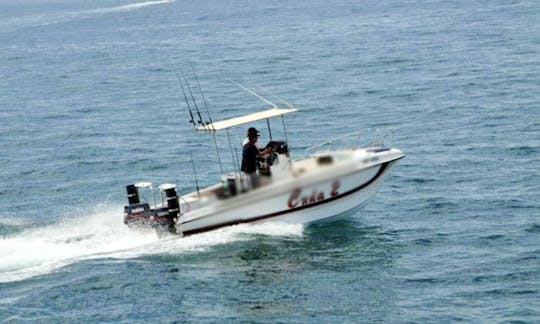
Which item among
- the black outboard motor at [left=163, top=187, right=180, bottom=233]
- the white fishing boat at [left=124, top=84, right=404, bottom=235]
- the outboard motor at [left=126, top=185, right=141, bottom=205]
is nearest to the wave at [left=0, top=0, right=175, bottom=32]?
the outboard motor at [left=126, top=185, right=141, bottom=205]

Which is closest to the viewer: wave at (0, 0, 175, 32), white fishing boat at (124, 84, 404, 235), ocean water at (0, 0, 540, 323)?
ocean water at (0, 0, 540, 323)

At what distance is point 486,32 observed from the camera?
84.3 m

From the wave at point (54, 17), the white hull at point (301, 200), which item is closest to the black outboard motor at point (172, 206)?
the white hull at point (301, 200)

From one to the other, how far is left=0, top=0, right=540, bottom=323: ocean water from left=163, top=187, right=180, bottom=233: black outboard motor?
74 cm

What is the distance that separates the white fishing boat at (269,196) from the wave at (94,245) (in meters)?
0.32

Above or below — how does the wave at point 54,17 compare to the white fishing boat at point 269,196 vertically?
above

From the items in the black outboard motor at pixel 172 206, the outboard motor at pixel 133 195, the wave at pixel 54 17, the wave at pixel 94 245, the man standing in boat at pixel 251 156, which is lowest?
the wave at pixel 94 245

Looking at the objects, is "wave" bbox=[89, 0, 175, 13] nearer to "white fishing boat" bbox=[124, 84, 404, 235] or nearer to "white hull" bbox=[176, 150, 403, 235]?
"white fishing boat" bbox=[124, 84, 404, 235]

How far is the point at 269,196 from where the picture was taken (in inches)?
1264

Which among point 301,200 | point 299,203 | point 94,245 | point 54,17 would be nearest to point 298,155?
point 299,203

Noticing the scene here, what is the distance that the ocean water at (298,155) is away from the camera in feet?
94.5

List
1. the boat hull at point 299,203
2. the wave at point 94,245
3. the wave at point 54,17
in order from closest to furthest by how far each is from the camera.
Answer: the wave at point 94,245
the boat hull at point 299,203
the wave at point 54,17

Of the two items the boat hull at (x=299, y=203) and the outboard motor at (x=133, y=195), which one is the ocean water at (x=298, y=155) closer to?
the boat hull at (x=299, y=203)

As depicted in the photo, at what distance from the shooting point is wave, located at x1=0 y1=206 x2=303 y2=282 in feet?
102
